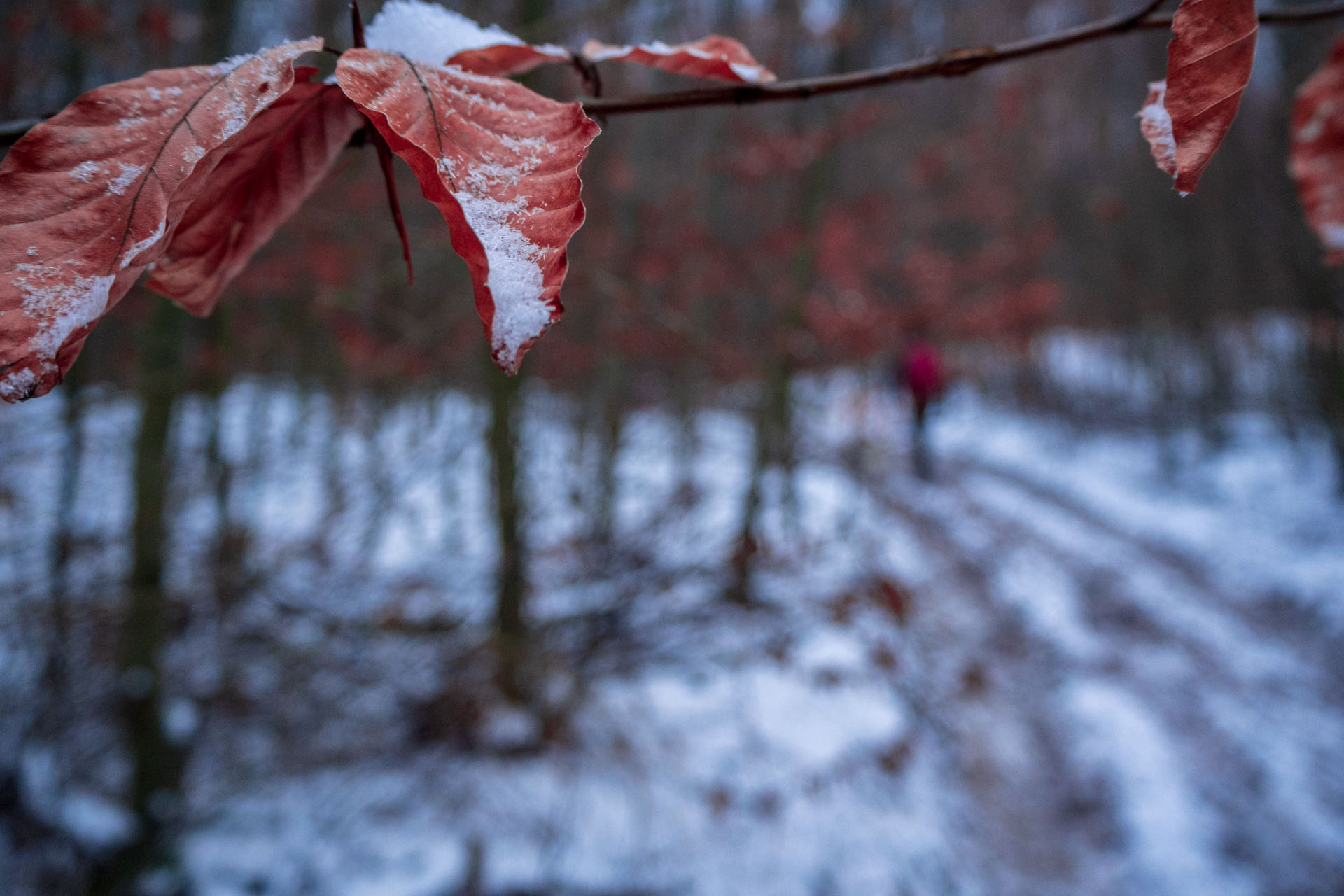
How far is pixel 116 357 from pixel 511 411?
10.7 feet

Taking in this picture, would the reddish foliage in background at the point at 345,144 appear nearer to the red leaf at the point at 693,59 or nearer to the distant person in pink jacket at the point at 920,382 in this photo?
the red leaf at the point at 693,59

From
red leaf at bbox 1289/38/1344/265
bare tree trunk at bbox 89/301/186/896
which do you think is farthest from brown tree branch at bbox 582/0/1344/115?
bare tree trunk at bbox 89/301/186/896

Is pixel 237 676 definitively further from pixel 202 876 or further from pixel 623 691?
pixel 623 691

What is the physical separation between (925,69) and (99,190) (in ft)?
2.53

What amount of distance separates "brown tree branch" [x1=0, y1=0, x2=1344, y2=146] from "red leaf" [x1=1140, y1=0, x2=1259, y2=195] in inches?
3.1

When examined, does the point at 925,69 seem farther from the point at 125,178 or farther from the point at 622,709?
the point at 622,709

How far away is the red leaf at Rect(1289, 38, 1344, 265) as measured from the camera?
2.81 ft

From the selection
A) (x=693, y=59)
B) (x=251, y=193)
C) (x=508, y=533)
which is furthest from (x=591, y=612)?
(x=693, y=59)

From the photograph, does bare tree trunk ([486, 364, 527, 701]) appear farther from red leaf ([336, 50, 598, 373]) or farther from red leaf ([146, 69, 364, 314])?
red leaf ([336, 50, 598, 373])

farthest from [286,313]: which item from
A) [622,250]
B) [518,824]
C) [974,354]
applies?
[974,354]

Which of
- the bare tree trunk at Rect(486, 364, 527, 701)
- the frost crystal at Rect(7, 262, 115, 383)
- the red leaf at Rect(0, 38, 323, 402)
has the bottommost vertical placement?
the bare tree trunk at Rect(486, 364, 527, 701)

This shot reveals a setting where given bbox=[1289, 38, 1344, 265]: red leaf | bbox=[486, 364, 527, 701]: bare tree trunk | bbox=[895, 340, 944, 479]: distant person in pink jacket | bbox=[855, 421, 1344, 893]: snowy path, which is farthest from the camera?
bbox=[895, 340, 944, 479]: distant person in pink jacket

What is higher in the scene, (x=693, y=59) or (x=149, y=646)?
(x=693, y=59)

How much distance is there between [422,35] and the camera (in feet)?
2.19
